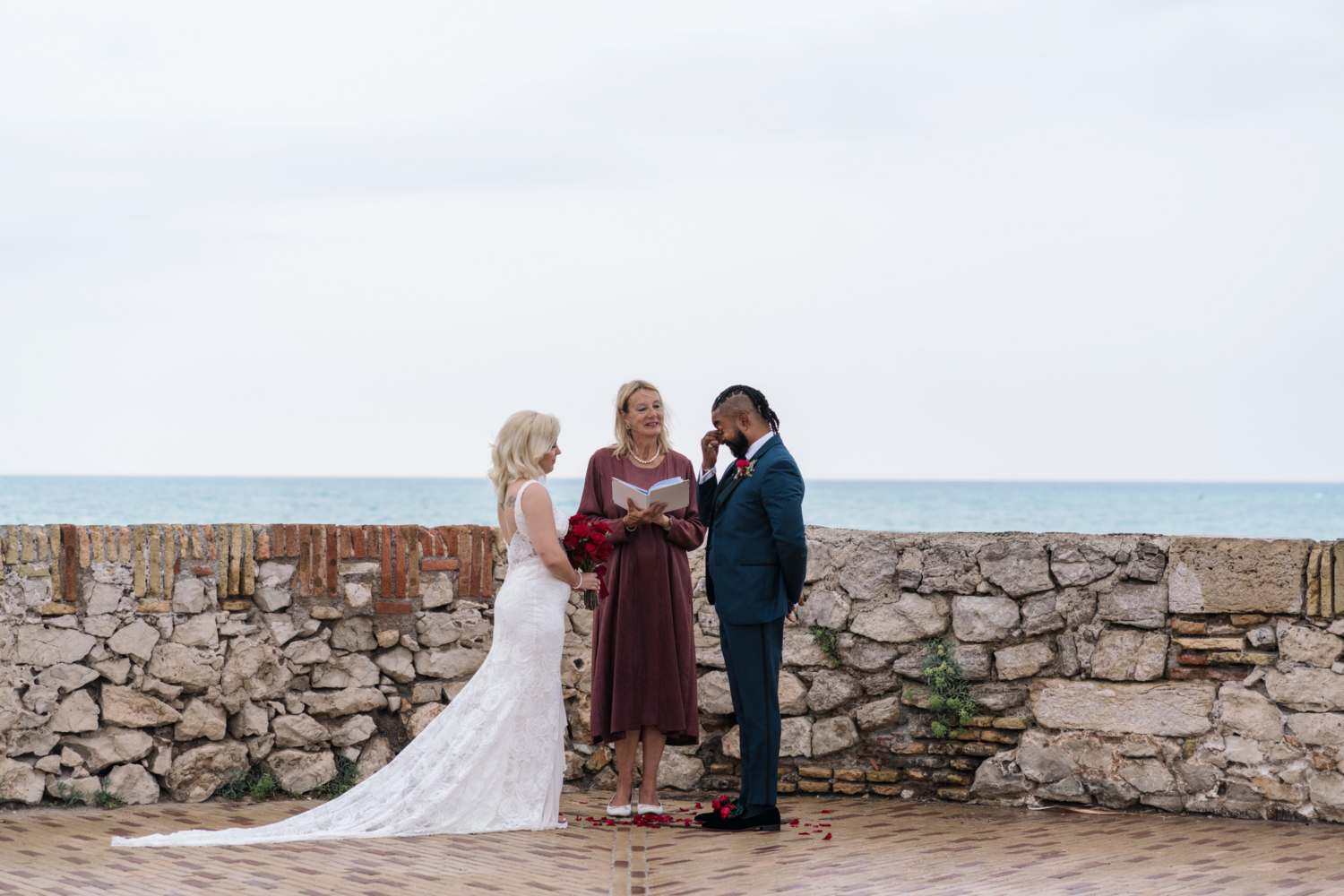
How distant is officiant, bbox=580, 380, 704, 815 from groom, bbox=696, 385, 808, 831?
0.20 metres

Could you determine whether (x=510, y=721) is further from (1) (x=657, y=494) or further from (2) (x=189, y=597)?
(2) (x=189, y=597)

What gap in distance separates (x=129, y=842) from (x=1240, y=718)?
4657 mm

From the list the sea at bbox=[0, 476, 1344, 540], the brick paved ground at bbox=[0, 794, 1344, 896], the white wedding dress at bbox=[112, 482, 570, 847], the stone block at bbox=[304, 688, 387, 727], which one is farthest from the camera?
the sea at bbox=[0, 476, 1344, 540]

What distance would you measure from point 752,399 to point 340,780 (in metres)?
2.69

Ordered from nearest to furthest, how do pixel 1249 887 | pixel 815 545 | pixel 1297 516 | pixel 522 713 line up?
pixel 1249 887 → pixel 522 713 → pixel 815 545 → pixel 1297 516

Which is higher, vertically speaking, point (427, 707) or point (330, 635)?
point (330, 635)

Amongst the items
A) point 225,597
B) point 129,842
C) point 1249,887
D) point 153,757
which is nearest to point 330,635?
point 225,597

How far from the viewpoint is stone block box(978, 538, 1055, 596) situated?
545 centimetres

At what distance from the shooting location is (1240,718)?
16.7 ft

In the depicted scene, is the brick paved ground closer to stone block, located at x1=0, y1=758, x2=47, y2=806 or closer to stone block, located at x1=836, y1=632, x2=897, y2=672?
stone block, located at x1=0, y1=758, x2=47, y2=806

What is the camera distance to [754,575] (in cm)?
486

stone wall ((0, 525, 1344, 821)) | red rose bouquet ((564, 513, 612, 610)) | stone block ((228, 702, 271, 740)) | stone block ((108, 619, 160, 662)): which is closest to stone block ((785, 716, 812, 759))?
stone wall ((0, 525, 1344, 821))

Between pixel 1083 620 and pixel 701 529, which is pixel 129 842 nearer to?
pixel 701 529

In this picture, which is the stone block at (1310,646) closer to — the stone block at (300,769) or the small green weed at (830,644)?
the small green weed at (830,644)
